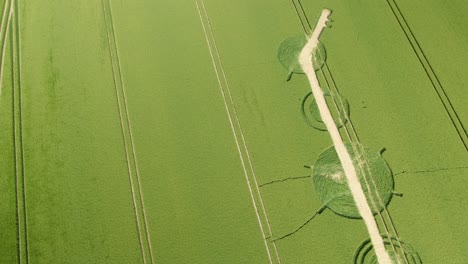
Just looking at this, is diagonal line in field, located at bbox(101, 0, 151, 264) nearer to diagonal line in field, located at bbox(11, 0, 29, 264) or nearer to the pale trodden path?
diagonal line in field, located at bbox(11, 0, 29, 264)

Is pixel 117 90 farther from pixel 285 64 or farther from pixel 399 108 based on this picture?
pixel 399 108

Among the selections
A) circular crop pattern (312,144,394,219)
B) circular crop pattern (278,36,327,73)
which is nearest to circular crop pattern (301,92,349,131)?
circular crop pattern (312,144,394,219)

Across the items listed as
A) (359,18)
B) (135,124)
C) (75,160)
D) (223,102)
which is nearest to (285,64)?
(223,102)

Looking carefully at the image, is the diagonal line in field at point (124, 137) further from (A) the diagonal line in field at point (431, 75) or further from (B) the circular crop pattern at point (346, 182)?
(A) the diagonal line in field at point (431, 75)

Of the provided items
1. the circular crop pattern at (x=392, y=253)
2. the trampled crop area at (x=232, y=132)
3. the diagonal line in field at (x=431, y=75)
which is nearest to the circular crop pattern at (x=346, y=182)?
the trampled crop area at (x=232, y=132)

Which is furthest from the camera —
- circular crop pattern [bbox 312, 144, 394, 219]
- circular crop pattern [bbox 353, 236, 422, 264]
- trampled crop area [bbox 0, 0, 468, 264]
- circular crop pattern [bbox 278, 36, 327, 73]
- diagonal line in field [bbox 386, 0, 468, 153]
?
circular crop pattern [bbox 278, 36, 327, 73]

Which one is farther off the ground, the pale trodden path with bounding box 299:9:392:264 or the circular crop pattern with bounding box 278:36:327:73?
the circular crop pattern with bounding box 278:36:327:73

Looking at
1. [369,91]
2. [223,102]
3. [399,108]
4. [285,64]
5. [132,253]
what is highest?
[285,64]
